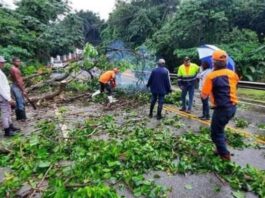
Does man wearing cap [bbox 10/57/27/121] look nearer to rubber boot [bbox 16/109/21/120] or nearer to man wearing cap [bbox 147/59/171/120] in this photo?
rubber boot [bbox 16/109/21/120]

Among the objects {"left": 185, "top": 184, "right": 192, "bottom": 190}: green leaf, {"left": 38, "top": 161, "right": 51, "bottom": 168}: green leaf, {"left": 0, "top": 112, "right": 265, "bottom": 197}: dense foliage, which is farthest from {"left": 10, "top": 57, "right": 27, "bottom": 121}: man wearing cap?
{"left": 185, "top": 184, "right": 192, "bottom": 190}: green leaf

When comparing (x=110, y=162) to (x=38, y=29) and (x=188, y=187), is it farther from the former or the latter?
(x=38, y=29)

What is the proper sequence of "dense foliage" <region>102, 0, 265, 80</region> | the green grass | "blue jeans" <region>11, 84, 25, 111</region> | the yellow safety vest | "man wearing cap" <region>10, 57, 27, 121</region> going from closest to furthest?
1. "man wearing cap" <region>10, 57, 27, 121</region>
2. "blue jeans" <region>11, 84, 25, 111</region>
3. the yellow safety vest
4. the green grass
5. "dense foliage" <region>102, 0, 265, 80</region>

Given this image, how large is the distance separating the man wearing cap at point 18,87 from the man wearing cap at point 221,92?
233 inches

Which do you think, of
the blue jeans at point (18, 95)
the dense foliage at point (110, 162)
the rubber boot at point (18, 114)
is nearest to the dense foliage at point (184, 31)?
the rubber boot at point (18, 114)

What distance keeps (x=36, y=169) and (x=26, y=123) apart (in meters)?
4.35

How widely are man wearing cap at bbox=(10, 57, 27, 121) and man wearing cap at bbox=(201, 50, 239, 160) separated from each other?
19.4 ft

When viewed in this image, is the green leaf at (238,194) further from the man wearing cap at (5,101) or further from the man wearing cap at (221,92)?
the man wearing cap at (5,101)

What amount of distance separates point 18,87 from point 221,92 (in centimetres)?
636

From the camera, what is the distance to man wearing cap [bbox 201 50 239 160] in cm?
581

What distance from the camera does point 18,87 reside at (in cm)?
970

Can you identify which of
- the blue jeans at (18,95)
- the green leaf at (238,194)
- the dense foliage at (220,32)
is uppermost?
the dense foliage at (220,32)

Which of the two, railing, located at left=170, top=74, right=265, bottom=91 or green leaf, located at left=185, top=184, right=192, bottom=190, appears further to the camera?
railing, located at left=170, top=74, right=265, bottom=91

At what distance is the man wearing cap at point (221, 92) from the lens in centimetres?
581
